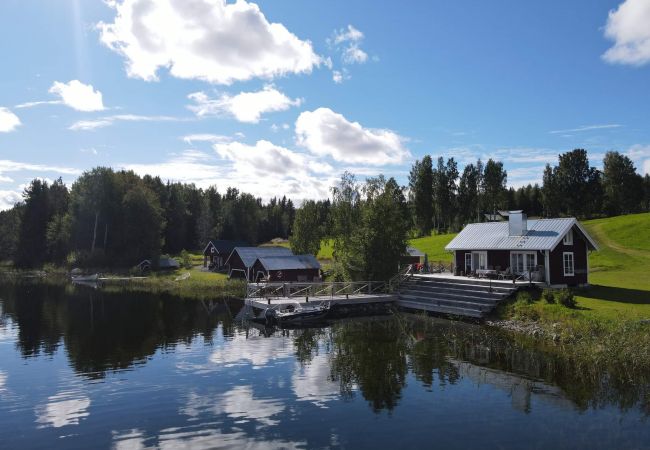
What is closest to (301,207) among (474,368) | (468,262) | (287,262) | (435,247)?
(287,262)

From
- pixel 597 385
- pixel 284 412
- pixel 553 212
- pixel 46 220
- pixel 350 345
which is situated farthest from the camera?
pixel 46 220

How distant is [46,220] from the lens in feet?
351

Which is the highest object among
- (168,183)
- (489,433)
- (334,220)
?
(168,183)

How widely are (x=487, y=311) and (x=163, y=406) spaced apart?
2489 centimetres

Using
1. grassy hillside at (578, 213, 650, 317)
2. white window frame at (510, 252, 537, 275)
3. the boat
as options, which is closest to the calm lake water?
the boat

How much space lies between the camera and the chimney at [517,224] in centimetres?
4266

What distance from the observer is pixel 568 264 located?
132 feet

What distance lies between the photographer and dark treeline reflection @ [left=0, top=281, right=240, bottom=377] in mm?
28289

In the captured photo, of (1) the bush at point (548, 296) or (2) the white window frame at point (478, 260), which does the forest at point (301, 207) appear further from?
(1) the bush at point (548, 296)

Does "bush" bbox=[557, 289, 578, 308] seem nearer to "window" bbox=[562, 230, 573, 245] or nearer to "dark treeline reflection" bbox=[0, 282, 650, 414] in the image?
"dark treeline reflection" bbox=[0, 282, 650, 414]

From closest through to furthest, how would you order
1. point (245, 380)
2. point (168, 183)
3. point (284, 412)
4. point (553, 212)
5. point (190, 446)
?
point (190, 446) < point (284, 412) < point (245, 380) < point (553, 212) < point (168, 183)

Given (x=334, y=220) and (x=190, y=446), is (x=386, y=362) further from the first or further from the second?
(x=334, y=220)

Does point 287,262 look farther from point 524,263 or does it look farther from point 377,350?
point 377,350

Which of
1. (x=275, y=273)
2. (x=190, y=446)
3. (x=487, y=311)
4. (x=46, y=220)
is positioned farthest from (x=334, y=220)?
(x=46, y=220)
